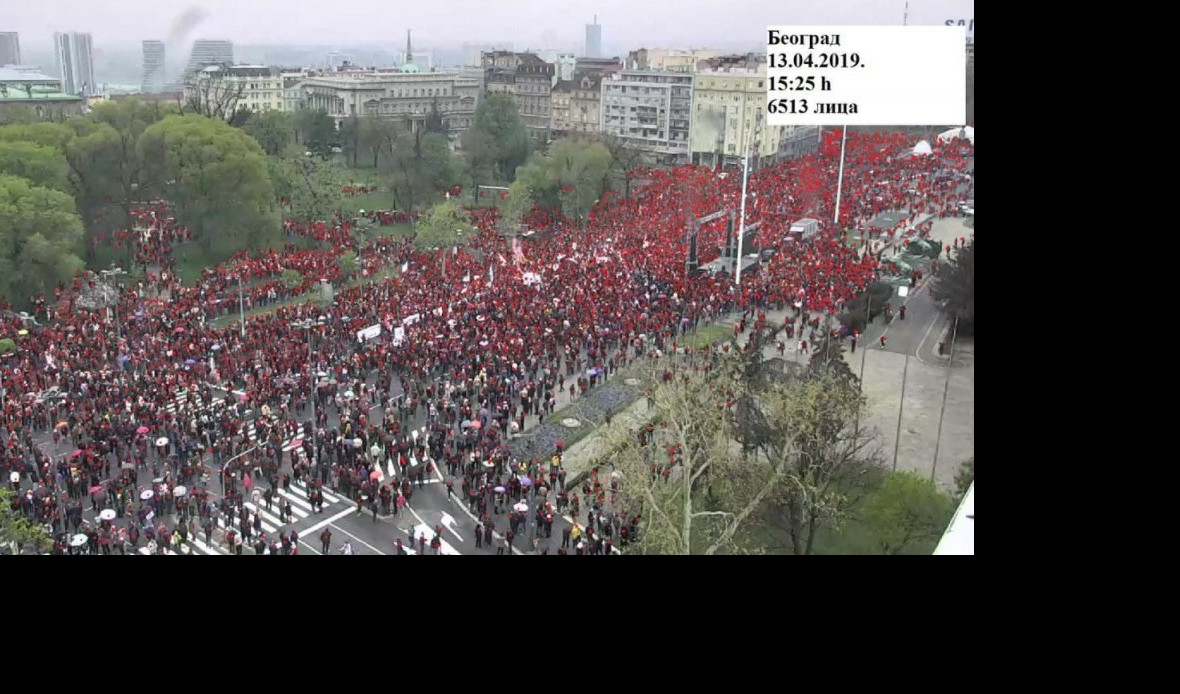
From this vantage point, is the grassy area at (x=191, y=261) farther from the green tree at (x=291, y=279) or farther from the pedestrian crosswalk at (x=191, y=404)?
the pedestrian crosswalk at (x=191, y=404)

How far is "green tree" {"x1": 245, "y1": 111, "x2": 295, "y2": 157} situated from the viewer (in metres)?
43.0

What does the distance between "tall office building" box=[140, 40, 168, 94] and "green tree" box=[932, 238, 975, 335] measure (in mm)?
25384

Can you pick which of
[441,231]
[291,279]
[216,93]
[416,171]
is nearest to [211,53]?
[216,93]

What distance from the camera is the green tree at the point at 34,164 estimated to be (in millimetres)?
27156

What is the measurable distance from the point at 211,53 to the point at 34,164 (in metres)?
26.2

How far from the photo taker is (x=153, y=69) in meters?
36.6

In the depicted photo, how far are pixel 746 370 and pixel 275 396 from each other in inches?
327

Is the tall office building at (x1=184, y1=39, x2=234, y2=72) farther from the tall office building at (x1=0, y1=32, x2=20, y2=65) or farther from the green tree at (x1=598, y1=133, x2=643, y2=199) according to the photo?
the green tree at (x1=598, y1=133, x2=643, y2=199)

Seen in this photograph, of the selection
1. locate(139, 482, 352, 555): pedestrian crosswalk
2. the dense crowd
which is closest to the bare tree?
the dense crowd

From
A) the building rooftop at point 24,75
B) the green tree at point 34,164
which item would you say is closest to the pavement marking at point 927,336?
the green tree at point 34,164

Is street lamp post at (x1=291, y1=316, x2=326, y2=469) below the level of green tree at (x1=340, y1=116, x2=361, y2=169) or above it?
below

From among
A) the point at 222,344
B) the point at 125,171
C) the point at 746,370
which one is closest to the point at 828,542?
the point at 746,370

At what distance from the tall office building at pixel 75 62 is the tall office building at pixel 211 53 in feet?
24.9
